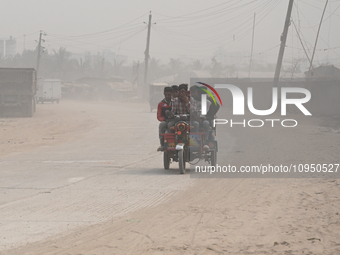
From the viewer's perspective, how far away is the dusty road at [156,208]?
5.40 meters

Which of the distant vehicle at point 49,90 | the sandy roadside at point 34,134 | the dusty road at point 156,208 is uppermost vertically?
the distant vehicle at point 49,90

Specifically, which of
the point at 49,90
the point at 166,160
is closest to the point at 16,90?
the point at 49,90

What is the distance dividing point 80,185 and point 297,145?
9256 millimetres

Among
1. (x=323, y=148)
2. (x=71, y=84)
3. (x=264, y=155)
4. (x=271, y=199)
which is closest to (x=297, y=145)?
(x=323, y=148)

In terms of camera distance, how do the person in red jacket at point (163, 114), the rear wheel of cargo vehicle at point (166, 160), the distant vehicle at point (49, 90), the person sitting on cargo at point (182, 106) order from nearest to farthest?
1. the person sitting on cargo at point (182, 106)
2. the person in red jacket at point (163, 114)
3. the rear wheel of cargo vehicle at point (166, 160)
4. the distant vehicle at point (49, 90)

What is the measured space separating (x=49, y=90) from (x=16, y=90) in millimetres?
25343

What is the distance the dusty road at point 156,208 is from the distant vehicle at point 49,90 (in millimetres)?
45895

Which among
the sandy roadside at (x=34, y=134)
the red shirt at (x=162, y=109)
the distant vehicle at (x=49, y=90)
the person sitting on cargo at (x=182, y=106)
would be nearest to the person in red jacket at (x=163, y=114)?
the red shirt at (x=162, y=109)

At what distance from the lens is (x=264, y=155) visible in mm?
13992

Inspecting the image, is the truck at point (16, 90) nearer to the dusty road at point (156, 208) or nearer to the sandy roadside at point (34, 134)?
the sandy roadside at point (34, 134)

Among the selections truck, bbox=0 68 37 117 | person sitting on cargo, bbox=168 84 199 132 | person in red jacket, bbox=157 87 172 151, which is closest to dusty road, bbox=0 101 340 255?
person in red jacket, bbox=157 87 172 151

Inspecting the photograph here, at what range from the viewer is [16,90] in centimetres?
3481

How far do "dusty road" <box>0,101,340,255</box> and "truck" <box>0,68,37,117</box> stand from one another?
21.3 meters

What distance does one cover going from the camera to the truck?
34719mm
